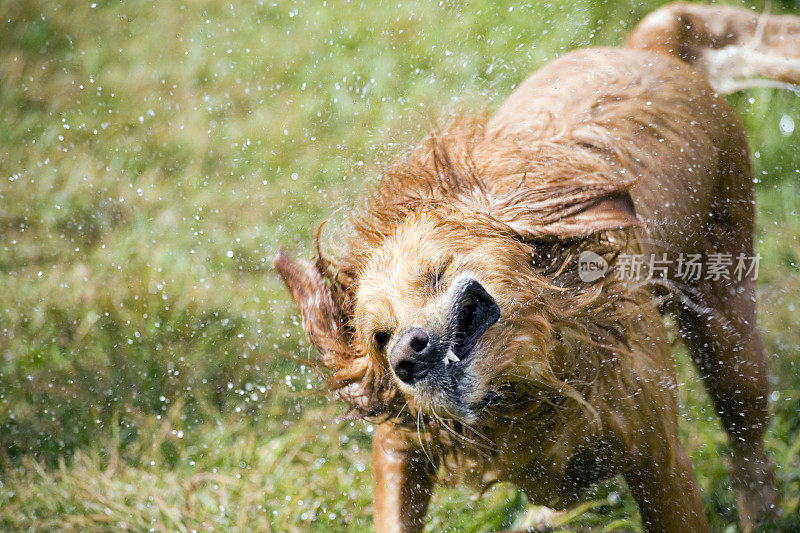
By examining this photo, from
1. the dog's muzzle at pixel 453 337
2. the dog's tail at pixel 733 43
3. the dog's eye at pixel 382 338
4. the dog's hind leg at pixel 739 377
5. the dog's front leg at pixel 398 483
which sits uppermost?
the dog's muzzle at pixel 453 337

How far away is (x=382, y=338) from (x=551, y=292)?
0.55 meters

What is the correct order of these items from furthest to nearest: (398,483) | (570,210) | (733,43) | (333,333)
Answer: (733,43) → (398,483) → (333,333) → (570,210)

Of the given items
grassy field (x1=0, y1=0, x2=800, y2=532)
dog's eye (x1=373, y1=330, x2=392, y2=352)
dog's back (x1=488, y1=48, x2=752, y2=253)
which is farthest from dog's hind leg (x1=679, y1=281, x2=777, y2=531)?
dog's eye (x1=373, y1=330, x2=392, y2=352)

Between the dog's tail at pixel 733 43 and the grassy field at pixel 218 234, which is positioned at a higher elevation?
the dog's tail at pixel 733 43

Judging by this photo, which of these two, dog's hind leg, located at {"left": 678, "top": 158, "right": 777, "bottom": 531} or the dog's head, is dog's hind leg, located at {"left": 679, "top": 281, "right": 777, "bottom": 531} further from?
the dog's head

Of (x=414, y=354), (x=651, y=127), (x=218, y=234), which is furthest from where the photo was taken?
(x=218, y=234)

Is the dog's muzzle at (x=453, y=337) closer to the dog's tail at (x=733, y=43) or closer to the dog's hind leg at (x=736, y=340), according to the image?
the dog's hind leg at (x=736, y=340)

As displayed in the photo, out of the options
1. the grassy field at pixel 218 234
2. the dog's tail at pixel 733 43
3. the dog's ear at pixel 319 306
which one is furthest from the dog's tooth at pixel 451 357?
the dog's tail at pixel 733 43

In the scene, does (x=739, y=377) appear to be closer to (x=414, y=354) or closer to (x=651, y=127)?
(x=651, y=127)

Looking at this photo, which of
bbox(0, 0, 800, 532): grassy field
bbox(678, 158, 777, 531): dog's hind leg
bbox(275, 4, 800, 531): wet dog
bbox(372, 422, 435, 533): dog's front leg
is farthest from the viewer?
bbox(0, 0, 800, 532): grassy field

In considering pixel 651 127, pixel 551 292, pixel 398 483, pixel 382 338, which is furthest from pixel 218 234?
pixel 551 292

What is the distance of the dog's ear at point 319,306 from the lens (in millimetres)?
3156

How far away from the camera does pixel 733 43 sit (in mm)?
4305

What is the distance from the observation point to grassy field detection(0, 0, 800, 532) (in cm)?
453
